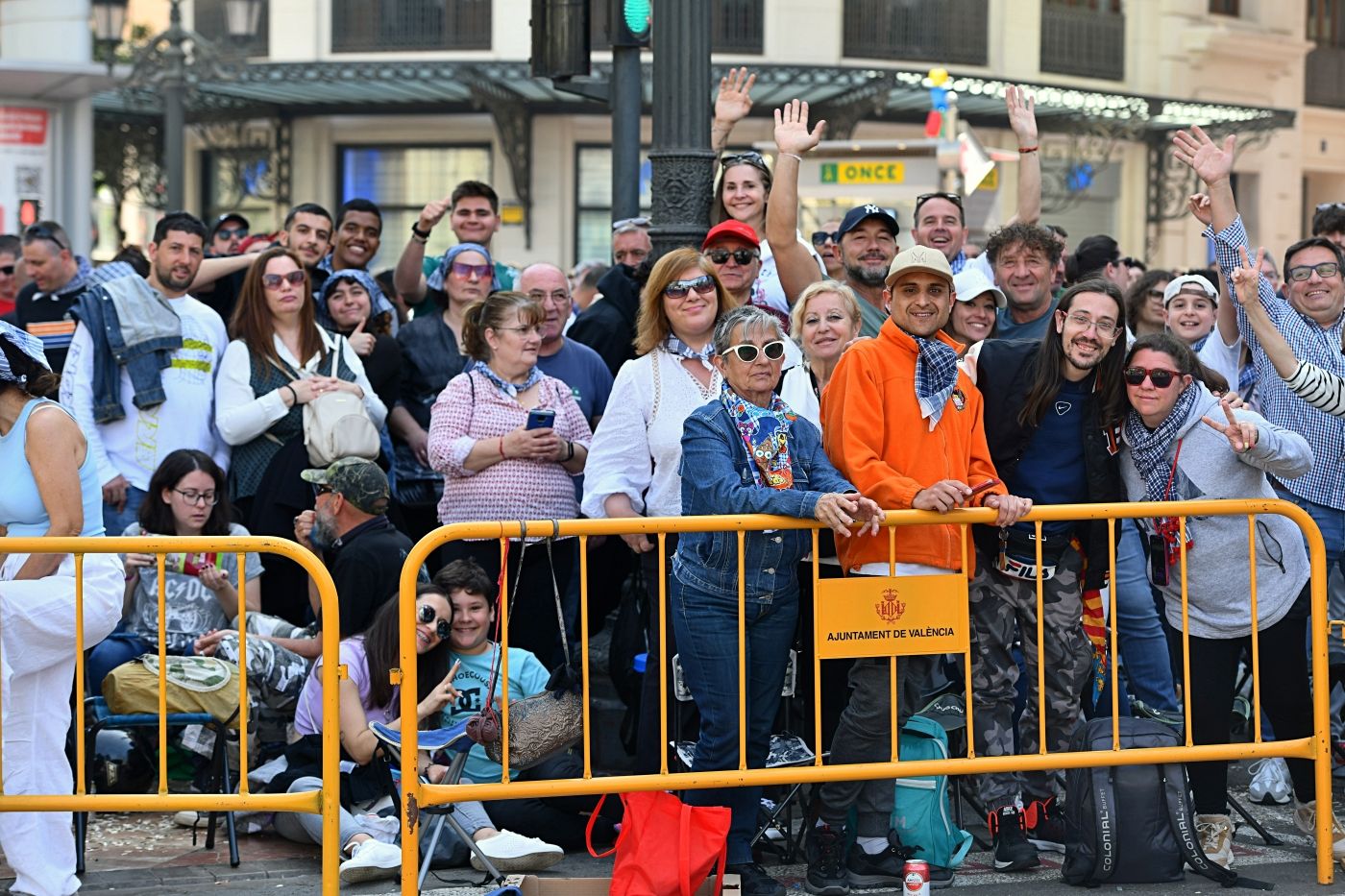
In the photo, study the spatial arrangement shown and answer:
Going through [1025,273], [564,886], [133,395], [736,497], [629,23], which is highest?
[629,23]

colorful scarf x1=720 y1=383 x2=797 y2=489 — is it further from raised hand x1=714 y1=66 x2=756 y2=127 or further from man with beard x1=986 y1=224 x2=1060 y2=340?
raised hand x1=714 y1=66 x2=756 y2=127

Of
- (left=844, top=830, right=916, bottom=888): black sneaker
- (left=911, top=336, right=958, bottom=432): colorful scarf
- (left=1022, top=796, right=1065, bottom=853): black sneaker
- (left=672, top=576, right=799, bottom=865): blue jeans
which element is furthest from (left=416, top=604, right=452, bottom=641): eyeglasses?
(left=1022, top=796, right=1065, bottom=853): black sneaker

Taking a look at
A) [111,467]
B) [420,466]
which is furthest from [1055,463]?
[111,467]

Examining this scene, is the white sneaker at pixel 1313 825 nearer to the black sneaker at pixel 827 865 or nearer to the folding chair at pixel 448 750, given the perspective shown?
the black sneaker at pixel 827 865

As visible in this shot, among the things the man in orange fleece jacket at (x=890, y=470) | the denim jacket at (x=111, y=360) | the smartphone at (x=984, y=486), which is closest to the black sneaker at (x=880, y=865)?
the man in orange fleece jacket at (x=890, y=470)

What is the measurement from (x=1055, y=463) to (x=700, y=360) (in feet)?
4.43

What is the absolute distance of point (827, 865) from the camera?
250 inches

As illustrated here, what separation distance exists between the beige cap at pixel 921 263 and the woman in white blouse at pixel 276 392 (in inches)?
102

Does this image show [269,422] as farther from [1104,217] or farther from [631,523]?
[1104,217]

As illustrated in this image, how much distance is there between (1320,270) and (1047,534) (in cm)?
206

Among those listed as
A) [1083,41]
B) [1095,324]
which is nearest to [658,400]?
[1095,324]

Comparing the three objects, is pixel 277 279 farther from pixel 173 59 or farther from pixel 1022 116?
pixel 173 59

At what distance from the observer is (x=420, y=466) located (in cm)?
852

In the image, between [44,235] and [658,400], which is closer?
[658,400]
